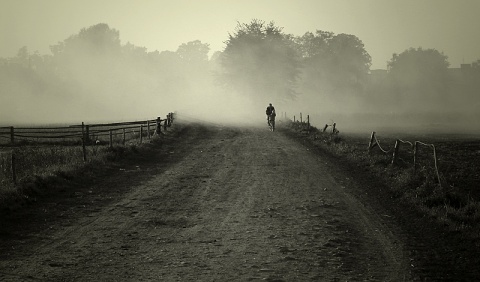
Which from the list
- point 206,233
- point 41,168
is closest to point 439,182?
point 206,233

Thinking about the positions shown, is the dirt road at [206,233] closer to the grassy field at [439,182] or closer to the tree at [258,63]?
the grassy field at [439,182]

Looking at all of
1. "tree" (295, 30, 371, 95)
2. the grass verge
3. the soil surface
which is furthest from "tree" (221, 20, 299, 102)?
the soil surface

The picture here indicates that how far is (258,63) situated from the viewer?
233 ft

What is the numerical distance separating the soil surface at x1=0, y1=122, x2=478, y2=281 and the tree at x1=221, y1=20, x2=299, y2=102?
180ft

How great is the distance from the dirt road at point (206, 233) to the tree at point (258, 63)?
55.2m

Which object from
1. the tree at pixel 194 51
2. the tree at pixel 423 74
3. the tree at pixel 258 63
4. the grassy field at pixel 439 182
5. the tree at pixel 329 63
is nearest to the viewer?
the grassy field at pixel 439 182

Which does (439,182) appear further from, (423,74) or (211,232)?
(423,74)

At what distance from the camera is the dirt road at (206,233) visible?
7.43 meters

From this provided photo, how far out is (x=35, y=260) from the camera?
313 inches

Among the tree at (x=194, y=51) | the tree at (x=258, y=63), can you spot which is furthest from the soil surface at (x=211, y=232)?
the tree at (x=194, y=51)

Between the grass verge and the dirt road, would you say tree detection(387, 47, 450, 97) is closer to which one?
the grass verge

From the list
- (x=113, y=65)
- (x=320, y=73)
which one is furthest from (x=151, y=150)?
(x=113, y=65)

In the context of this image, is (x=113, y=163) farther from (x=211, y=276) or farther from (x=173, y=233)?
(x=211, y=276)

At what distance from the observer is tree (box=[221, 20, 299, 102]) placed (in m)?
70.7
